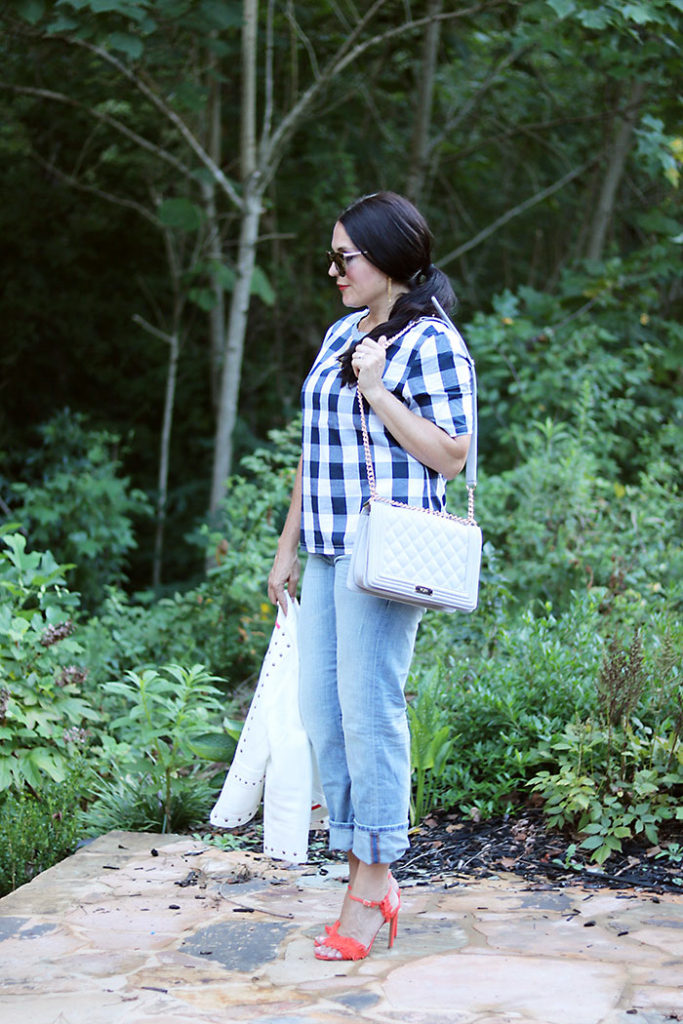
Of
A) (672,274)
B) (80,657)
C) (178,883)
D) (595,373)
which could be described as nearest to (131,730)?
(80,657)

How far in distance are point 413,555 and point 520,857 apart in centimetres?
134

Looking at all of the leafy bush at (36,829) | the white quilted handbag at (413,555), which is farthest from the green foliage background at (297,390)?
the white quilted handbag at (413,555)

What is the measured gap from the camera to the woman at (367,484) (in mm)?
2580

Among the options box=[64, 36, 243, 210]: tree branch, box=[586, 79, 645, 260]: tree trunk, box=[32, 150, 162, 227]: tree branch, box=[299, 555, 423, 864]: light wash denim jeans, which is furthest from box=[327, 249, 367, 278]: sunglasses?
box=[586, 79, 645, 260]: tree trunk

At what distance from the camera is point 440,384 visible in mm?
2576

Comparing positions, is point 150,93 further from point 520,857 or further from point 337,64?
point 520,857

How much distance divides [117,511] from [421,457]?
16.2 ft

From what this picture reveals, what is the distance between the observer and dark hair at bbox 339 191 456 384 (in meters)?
2.62

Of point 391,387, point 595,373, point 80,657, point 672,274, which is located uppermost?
point 672,274

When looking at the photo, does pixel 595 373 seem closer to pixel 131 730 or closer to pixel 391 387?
pixel 131 730

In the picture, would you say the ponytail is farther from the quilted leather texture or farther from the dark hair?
the quilted leather texture

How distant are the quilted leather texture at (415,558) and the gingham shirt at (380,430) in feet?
0.33

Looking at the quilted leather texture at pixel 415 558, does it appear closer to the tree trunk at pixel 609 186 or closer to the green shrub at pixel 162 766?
the green shrub at pixel 162 766

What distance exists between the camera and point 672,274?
8109 millimetres
